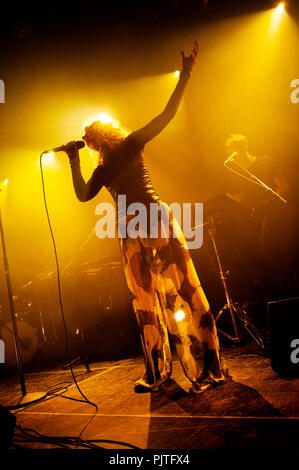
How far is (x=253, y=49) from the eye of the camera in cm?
536

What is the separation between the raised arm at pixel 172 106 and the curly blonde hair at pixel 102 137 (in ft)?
0.58

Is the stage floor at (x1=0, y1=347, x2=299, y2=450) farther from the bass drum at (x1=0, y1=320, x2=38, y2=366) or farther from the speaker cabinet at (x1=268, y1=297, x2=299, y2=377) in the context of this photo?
the bass drum at (x1=0, y1=320, x2=38, y2=366)

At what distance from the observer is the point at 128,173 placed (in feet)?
7.71

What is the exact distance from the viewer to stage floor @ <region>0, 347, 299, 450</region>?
1358 millimetres

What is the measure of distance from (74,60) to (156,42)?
1.57 m

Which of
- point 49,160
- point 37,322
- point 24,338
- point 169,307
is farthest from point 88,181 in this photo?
point 49,160

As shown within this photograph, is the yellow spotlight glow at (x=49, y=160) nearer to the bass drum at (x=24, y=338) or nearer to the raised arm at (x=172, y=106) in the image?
the bass drum at (x=24, y=338)

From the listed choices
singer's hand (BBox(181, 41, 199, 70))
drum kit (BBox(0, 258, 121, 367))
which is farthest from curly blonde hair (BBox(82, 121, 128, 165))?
drum kit (BBox(0, 258, 121, 367))

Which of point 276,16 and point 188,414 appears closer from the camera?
point 188,414

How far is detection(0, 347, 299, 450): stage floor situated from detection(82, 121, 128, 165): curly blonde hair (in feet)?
5.89

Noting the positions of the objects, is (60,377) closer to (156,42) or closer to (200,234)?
(200,234)

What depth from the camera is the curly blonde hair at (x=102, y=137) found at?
241 cm

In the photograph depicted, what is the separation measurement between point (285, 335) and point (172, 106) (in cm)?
178

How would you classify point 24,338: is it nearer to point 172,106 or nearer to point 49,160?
point 49,160
